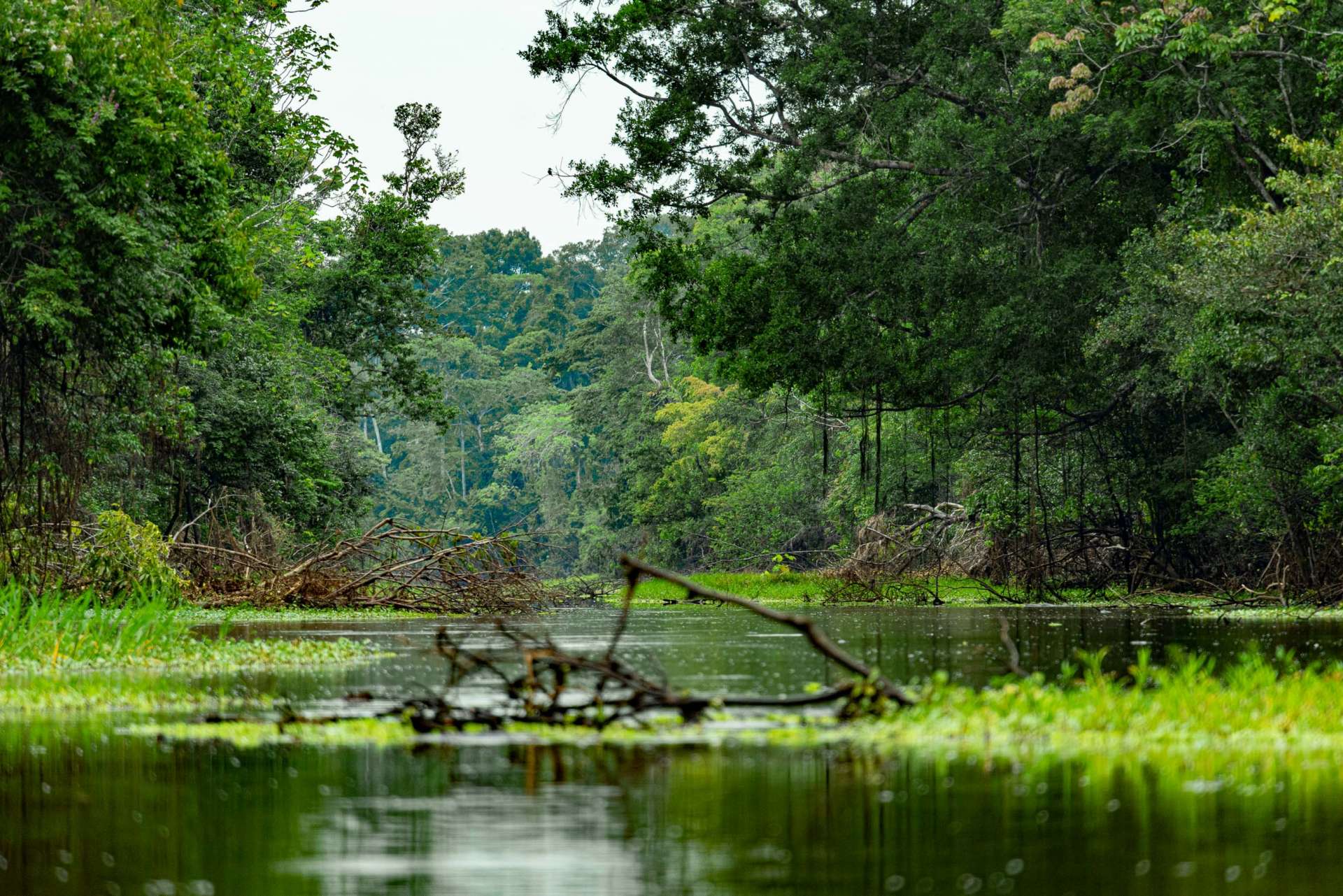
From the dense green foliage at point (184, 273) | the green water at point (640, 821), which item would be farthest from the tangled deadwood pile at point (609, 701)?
the dense green foliage at point (184, 273)

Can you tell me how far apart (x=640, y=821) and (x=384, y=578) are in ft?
77.2

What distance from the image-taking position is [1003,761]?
8.38 metres

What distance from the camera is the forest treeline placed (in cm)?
1911

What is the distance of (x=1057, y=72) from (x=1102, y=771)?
84.4ft

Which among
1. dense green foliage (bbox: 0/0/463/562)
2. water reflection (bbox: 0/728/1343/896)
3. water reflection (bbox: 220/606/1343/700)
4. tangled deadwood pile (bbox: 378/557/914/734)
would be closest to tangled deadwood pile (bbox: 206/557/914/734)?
tangled deadwood pile (bbox: 378/557/914/734)

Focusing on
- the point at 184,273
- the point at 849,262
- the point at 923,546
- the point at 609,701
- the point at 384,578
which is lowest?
the point at 609,701

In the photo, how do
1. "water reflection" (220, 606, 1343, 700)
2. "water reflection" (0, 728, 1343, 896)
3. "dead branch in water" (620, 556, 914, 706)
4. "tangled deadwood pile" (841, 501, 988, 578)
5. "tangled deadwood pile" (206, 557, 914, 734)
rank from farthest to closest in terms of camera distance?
"tangled deadwood pile" (841, 501, 988, 578)
"water reflection" (220, 606, 1343, 700)
"tangled deadwood pile" (206, 557, 914, 734)
"dead branch in water" (620, 556, 914, 706)
"water reflection" (0, 728, 1343, 896)

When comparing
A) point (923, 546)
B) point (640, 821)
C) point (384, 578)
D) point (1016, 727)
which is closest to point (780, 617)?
point (1016, 727)

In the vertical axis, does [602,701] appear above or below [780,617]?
below

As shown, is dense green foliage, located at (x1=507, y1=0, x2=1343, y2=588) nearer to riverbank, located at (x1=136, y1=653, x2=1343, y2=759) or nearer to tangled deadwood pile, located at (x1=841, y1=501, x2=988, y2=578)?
tangled deadwood pile, located at (x1=841, y1=501, x2=988, y2=578)

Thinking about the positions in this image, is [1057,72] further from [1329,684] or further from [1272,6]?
[1329,684]

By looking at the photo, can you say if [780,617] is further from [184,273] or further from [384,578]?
[384,578]

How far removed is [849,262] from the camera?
34.4m

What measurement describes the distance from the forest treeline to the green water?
10.2m
